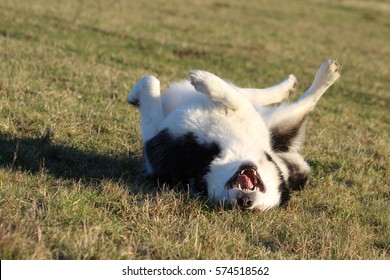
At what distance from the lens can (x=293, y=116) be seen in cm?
595

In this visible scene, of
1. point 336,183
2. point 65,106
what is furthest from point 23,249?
point 65,106

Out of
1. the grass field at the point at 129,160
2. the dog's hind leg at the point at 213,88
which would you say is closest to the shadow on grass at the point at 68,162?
the grass field at the point at 129,160

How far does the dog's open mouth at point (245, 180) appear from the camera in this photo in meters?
4.26

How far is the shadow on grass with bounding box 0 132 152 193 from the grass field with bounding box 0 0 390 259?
2 cm

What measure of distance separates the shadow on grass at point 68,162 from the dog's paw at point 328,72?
2.12 metres

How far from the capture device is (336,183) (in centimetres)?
609

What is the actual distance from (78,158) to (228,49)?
11.8 meters

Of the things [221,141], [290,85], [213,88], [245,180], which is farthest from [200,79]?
[290,85]

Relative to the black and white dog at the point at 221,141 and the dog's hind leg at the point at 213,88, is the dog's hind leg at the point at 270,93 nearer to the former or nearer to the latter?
the black and white dog at the point at 221,141

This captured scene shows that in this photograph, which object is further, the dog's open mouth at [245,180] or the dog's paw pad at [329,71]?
the dog's paw pad at [329,71]

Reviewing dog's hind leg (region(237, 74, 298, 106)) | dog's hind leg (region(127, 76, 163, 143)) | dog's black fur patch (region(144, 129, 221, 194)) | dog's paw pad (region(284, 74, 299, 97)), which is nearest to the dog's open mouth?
dog's black fur patch (region(144, 129, 221, 194))

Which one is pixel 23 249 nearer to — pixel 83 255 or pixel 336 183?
pixel 83 255

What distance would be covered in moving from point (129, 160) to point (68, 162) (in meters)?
0.66

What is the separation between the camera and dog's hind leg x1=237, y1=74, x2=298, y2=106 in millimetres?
6254
